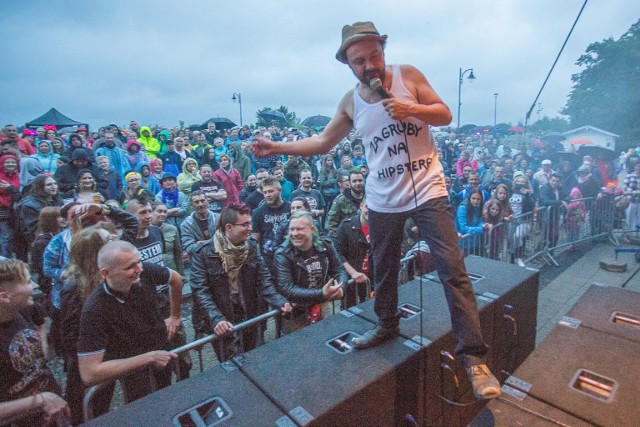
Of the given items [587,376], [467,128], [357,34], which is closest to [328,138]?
[357,34]

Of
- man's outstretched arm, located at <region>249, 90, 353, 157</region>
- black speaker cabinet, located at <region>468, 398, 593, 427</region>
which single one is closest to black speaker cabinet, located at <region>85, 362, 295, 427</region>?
black speaker cabinet, located at <region>468, 398, 593, 427</region>

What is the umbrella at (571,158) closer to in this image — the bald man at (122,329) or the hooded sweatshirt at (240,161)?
the hooded sweatshirt at (240,161)

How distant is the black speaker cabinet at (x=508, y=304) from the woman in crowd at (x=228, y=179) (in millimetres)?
4861

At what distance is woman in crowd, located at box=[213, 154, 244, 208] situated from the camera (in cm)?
721

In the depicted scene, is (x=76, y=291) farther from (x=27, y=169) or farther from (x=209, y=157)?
(x=209, y=157)

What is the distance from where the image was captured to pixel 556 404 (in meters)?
1.71

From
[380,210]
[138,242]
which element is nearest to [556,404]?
[380,210]

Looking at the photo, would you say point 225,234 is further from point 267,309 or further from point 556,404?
point 556,404

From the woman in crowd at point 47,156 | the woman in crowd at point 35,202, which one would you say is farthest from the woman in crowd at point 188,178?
the woman in crowd at point 47,156

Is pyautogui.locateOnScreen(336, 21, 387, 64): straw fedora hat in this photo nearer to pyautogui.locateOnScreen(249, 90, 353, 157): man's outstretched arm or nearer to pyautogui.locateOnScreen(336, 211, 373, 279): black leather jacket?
pyautogui.locateOnScreen(249, 90, 353, 157): man's outstretched arm

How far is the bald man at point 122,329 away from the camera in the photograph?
2.18 metres

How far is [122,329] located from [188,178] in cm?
502

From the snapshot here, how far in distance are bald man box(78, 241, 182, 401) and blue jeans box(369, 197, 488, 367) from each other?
5.05ft

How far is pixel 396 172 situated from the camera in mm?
2074
